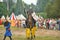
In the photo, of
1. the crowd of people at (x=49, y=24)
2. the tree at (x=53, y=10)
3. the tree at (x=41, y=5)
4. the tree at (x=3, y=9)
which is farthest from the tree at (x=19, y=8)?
the crowd of people at (x=49, y=24)

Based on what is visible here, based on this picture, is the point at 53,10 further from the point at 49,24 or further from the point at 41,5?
the point at 49,24

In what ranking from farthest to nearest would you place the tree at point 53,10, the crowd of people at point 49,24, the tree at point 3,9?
1. the tree at point 3,9
2. the tree at point 53,10
3. the crowd of people at point 49,24

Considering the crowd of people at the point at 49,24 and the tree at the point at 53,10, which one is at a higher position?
the tree at the point at 53,10

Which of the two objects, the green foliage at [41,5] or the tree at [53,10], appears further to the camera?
the green foliage at [41,5]

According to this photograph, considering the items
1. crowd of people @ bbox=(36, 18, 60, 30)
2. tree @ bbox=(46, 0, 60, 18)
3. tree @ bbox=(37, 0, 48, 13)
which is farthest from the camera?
tree @ bbox=(37, 0, 48, 13)

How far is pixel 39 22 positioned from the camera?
92.5 ft

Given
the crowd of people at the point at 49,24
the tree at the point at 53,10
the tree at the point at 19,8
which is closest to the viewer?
the crowd of people at the point at 49,24

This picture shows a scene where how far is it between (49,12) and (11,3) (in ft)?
23.4

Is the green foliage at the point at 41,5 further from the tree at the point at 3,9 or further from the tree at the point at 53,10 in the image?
the tree at the point at 3,9

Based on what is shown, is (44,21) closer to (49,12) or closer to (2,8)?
(49,12)

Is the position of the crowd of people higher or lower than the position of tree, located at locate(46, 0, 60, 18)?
lower

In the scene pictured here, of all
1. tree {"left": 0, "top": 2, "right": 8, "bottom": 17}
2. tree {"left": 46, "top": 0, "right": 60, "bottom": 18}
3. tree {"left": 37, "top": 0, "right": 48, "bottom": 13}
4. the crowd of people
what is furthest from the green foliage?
tree {"left": 0, "top": 2, "right": 8, "bottom": 17}

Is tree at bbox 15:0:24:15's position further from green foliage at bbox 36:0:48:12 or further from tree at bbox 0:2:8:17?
green foliage at bbox 36:0:48:12

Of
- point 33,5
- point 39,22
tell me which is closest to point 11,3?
point 33,5
